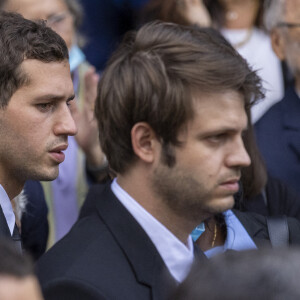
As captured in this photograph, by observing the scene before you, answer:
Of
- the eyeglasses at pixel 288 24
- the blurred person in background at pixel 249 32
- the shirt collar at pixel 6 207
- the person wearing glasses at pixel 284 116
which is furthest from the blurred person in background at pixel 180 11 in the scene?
the shirt collar at pixel 6 207

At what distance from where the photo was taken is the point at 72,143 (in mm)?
4352

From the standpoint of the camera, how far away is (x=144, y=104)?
2.68 metres

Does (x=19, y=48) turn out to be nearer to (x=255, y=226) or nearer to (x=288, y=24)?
(x=255, y=226)

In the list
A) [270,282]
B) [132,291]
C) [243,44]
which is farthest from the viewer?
[243,44]

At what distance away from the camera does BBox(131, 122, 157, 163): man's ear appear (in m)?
2.69

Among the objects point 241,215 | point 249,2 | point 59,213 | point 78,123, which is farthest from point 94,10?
point 241,215

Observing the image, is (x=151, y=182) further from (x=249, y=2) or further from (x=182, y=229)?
(x=249, y=2)

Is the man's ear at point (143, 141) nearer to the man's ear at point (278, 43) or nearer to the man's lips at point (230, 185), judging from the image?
the man's lips at point (230, 185)

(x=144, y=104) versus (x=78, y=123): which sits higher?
(x=144, y=104)

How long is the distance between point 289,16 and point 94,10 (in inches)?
66.4

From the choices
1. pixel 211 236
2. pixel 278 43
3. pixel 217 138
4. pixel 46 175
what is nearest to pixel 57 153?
pixel 46 175

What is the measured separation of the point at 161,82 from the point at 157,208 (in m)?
0.41

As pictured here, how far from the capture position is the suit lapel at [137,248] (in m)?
2.52

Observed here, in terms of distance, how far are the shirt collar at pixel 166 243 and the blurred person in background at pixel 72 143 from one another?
148 cm
